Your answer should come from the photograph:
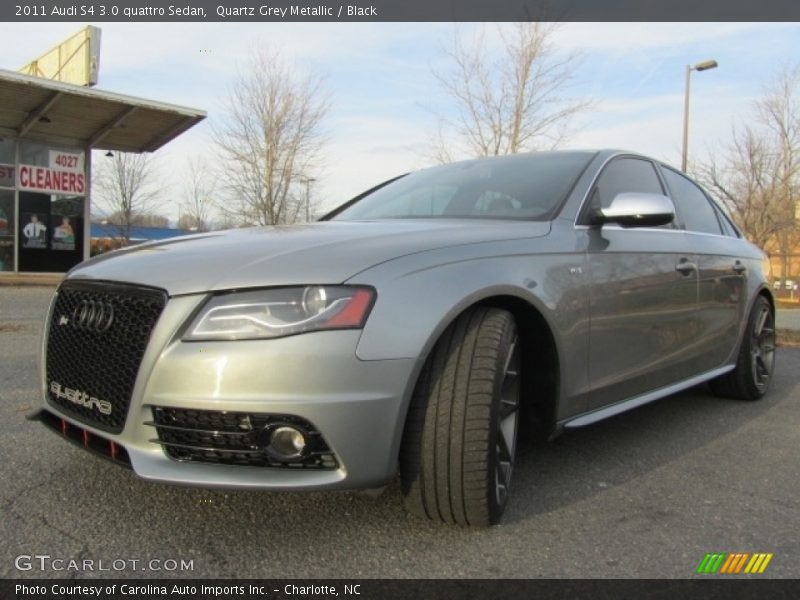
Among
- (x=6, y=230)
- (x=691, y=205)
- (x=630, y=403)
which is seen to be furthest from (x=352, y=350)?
(x=6, y=230)

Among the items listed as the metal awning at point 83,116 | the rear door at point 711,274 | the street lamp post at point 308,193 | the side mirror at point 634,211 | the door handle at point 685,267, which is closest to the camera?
the side mirror at point 634,211

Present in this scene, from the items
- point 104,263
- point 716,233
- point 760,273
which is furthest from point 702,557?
point 760,273

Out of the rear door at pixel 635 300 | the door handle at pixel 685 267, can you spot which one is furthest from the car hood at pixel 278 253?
the door handle at pixel 685 267

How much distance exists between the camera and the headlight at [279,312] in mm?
1982

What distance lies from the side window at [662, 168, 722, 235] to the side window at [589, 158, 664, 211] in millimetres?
206

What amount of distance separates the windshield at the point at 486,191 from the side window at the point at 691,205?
0.94m

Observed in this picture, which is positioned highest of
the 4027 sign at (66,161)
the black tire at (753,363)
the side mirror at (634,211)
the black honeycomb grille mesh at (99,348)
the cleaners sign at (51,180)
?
the 4027 sign at (66,161)

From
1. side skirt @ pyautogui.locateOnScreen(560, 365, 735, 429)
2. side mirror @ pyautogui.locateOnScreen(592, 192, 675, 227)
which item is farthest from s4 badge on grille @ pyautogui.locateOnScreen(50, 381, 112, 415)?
side mirror @ pyautogui.locateOnScreen(592, 192, 675, 227)

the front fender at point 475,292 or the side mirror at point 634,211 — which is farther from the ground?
the side mirror at point 634,211

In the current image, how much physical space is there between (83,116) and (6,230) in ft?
10.5

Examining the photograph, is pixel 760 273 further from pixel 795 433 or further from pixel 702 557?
pixel 702 557

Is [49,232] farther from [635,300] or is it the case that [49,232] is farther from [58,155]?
[635,300]

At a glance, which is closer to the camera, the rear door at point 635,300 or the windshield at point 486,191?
the rear door at point 635,300
